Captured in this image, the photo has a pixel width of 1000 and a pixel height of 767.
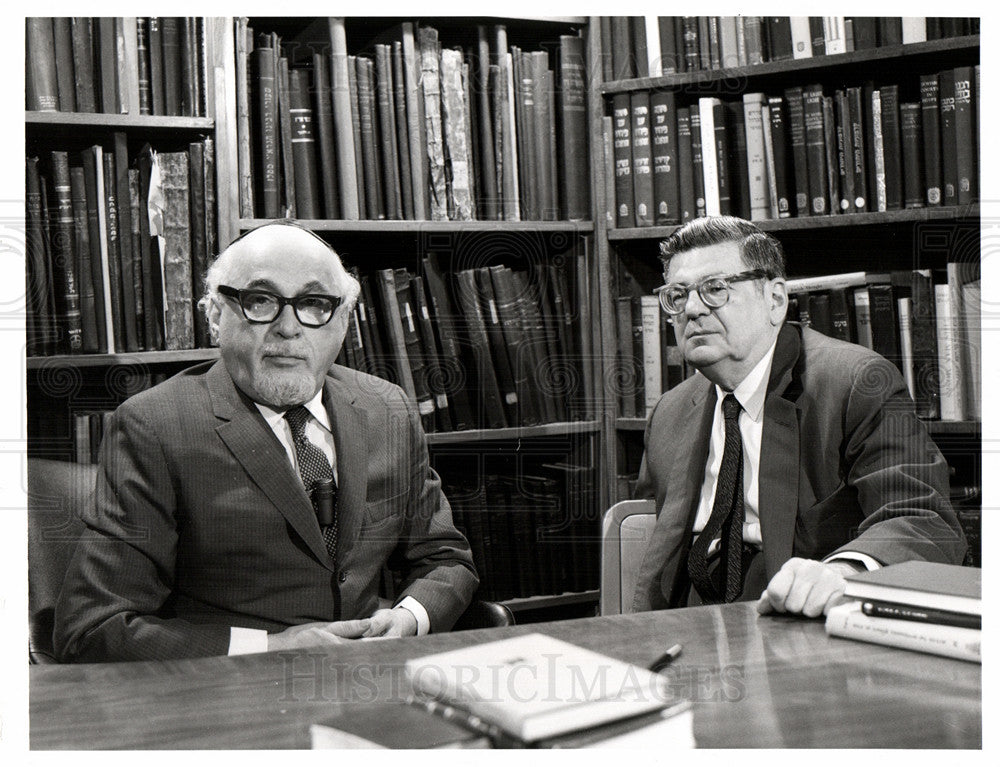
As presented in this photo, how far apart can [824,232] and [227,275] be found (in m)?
1.39

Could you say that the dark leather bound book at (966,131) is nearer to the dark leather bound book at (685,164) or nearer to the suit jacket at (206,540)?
the dark leather bound book at (685,164)

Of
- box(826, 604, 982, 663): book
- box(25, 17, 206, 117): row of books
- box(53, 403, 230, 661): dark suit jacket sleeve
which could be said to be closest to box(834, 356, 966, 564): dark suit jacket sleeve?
box(826, 604, 982, 663): book

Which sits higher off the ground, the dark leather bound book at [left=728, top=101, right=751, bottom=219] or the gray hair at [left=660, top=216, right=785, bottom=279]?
the dark leather bound book at [left=728, top=101, right=751, bottom=219]

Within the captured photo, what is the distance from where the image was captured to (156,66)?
183 centimetres

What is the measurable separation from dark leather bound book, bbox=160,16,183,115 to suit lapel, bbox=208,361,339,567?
24.6 inches

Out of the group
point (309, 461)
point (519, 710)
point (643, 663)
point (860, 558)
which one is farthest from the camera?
point (309, 461)

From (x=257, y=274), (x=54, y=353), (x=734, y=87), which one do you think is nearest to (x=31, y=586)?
(x=54, y=353)

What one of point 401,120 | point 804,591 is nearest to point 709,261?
point 401,120

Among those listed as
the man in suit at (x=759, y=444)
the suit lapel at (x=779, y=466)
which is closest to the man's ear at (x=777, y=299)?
the man in suit at (x=759, y=444)

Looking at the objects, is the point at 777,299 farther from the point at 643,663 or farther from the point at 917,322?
the point at 643,663

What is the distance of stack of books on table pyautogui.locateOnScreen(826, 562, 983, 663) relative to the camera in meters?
1.08

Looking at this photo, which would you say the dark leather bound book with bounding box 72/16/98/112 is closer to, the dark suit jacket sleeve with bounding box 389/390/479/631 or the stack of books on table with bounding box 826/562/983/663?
the dark suit jacket sleeve with bounding box 389/390/479/631

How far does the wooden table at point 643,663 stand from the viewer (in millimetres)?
916
